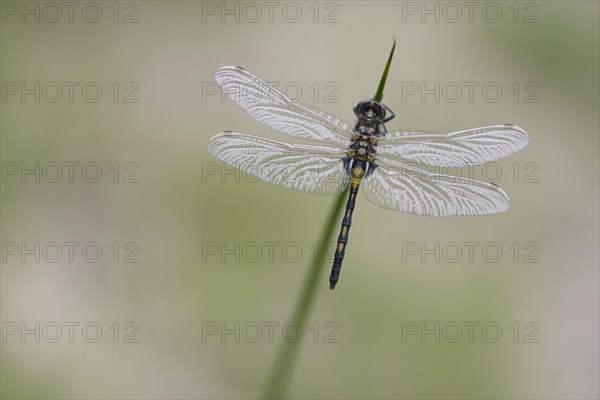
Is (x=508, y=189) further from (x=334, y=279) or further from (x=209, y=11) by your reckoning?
(x=209, y=11)

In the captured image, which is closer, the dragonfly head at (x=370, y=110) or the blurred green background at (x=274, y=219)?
the dragonfly head at (x=370, y=110)

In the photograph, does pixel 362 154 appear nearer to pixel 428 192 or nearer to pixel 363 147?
pixel 363 147

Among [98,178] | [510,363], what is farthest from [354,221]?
[98,178]

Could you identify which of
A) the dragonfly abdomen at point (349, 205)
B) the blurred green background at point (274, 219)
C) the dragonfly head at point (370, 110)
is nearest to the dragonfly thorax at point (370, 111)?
the dragonfly head at point (370, 110)

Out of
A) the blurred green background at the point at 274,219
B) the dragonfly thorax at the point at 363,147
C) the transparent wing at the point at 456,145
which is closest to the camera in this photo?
the transparent wing at the point at 456,145

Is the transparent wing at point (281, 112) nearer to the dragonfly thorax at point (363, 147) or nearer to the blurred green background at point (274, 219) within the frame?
the dragonfly thorax at point (363, 147)
